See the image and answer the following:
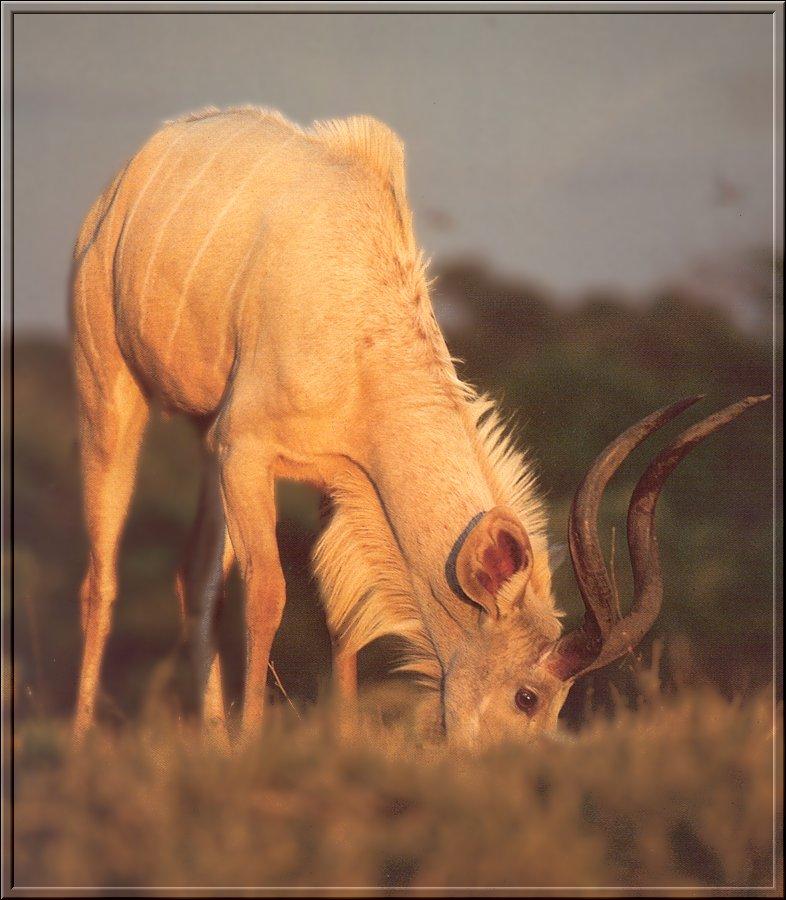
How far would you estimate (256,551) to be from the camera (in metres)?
5.29

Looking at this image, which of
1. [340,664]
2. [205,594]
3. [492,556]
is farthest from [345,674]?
[492,556]

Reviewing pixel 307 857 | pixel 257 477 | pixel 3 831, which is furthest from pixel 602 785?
pixel 257 477

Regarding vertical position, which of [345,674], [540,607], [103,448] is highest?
[103,448]

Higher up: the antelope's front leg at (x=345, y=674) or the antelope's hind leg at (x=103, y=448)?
the antelope's hind leg at (x=103, y=448)

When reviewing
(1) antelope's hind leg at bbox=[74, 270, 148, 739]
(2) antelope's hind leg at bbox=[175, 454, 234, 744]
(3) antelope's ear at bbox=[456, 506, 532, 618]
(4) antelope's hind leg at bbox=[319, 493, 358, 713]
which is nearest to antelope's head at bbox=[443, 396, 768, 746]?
(3) antelope's ear at bbox=[456, 506, 532, 618]

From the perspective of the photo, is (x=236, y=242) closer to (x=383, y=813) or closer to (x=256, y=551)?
(x=256, y=551)

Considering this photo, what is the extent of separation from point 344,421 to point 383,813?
185cm

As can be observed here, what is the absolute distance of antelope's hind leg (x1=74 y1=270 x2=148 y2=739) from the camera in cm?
600

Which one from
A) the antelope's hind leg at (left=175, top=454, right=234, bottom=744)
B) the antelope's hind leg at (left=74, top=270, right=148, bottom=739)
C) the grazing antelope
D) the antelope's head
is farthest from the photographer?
the antelope's hind leg at (left=175, top=454, right=234, bottom=744)

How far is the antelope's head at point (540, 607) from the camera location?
15.3ft

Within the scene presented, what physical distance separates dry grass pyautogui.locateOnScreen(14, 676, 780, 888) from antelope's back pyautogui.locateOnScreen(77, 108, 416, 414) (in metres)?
1.68

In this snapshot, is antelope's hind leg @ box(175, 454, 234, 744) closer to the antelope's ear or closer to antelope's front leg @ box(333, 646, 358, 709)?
antelope's front leg @ box(333, 646, 358, 709)

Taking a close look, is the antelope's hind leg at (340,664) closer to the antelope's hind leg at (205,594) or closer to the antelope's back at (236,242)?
the antelope's hind leg at (205,594)

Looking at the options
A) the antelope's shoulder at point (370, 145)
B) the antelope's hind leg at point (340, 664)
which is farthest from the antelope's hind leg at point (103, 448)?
the antelope's shoulder at point (370, 145)
